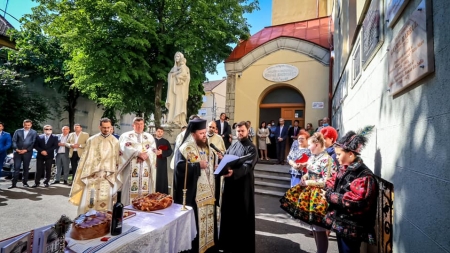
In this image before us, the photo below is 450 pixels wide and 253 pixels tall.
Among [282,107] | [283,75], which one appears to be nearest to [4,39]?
[283,75]

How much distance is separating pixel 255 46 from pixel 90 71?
25.5ft

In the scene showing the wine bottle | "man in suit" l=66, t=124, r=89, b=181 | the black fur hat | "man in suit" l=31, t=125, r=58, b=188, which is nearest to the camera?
the wine bottle

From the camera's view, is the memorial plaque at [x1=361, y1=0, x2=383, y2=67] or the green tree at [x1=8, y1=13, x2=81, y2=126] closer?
the memorial plaque at [x1=361, y1=0, x2=383, y2=67]

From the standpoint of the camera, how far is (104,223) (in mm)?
1959

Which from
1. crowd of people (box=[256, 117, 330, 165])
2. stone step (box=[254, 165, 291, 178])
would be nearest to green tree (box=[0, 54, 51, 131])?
crowd of people (box=[256, 117, 330, 165])

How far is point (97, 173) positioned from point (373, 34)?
5.17 meters

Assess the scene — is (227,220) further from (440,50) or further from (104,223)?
(440,50)

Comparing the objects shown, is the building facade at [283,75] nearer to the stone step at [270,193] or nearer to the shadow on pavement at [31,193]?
the stone step at [270,193]

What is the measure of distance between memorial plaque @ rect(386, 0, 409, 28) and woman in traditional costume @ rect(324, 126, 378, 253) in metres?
1.24

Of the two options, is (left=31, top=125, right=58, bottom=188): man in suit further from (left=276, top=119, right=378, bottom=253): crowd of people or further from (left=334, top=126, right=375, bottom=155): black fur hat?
(left=334, top=126, right=375, bottom=155): black fur hat

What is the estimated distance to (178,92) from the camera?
26.6ft

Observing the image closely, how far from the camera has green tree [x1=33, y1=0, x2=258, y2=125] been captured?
10.5m

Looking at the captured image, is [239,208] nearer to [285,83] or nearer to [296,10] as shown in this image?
[285,83]

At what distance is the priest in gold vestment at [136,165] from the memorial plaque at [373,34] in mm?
4110
